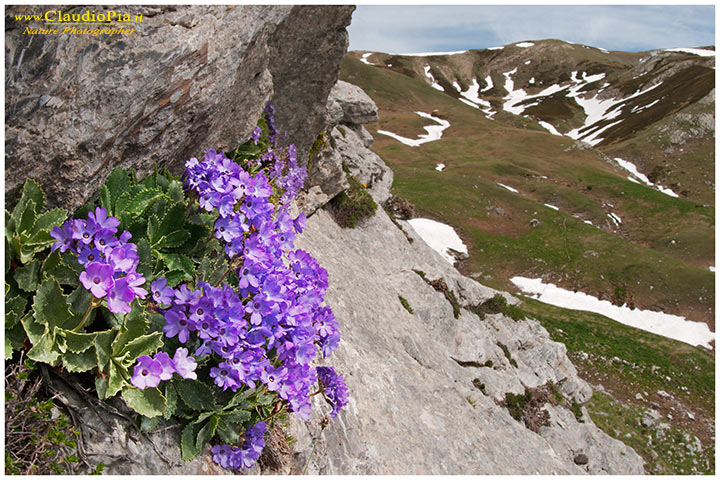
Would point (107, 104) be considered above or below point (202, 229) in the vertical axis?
above

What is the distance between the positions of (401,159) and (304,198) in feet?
208

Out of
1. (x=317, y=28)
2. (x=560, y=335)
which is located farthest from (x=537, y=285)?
(x=317, y=28)

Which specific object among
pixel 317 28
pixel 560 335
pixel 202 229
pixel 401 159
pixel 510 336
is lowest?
pixel 401 159

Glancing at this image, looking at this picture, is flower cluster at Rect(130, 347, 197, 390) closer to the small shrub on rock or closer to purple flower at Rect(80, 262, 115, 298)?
purple flower at Rect(80, 262, 115, 298)

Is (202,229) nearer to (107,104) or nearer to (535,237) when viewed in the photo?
(107,104)

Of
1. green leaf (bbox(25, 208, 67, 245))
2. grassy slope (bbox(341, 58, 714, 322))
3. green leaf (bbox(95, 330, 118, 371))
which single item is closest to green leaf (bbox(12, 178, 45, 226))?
green leaf (bbox(25, 208, 67, 245))

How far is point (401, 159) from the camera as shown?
7412 centimetres

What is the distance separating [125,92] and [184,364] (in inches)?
106

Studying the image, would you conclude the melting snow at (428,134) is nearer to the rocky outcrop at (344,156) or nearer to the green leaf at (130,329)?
the rocky outcrop at (344,156)

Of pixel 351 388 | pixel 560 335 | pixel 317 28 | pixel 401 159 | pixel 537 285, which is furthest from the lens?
pixel 401 159

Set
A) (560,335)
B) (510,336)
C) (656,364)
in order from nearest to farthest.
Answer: (510,336)
(656,364)
(560,335)

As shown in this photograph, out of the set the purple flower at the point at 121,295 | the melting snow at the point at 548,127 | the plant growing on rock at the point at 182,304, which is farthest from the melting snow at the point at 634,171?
the purple flower at the point at 121,295

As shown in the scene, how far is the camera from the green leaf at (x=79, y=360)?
3.37 m

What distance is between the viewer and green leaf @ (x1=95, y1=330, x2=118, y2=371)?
11.2 ft
